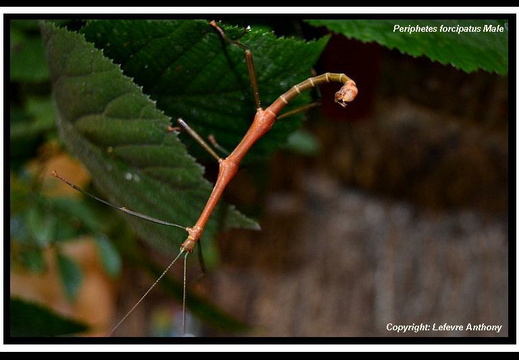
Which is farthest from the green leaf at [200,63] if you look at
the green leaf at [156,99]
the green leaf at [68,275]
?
the green leaf at [68,275]

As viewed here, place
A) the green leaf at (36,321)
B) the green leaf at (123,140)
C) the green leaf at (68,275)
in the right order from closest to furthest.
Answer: the green leaf at (123,140)
the green leaf at (36,321)
the green leaf at (68,275)

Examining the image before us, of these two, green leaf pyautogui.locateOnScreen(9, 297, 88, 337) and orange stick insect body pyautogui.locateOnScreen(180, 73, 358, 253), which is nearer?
orange stick insect body pyautogui.locateOnScreen(180, 73, 358, 253)

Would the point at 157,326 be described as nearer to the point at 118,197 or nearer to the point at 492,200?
the point at 492,200

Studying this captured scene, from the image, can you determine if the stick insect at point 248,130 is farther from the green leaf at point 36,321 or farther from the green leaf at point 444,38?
the green leaf at point 36,321

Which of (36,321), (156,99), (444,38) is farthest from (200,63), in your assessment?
(36,321)

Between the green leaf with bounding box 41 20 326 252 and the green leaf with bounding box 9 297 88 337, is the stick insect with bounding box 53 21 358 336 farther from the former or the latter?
the green leaf with bounding box 9 297 88 337

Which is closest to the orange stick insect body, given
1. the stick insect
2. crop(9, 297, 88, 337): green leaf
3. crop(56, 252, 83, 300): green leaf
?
the stick insect
